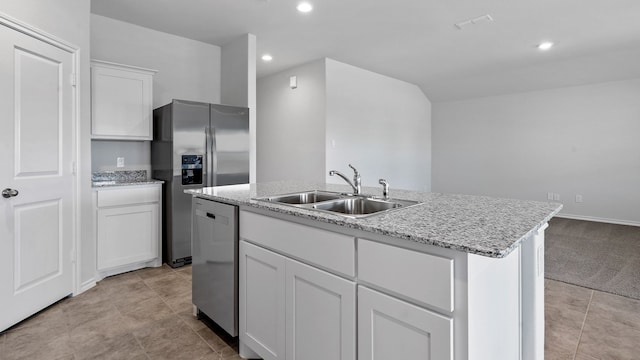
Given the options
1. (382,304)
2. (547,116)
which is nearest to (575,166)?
(547,116)

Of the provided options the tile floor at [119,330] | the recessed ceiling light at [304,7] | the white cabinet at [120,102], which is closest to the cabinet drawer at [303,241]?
the tile floor at [119,330]

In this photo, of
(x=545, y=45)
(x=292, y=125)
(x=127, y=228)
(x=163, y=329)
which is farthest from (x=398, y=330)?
(x=545, y=45)

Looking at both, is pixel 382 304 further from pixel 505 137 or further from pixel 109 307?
pixel 505 137

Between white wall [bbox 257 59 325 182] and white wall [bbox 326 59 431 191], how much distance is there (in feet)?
0.61

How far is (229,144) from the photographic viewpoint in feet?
12.0

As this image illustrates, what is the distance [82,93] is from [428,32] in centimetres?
373

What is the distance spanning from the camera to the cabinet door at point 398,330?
38.8 inches

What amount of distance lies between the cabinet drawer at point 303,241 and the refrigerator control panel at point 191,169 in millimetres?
1830

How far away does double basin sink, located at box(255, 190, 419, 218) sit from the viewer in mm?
1763

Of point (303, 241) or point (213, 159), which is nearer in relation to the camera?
point (303, 241)

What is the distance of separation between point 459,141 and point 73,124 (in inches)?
271

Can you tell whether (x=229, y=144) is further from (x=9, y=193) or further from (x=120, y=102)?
(x=9, y=193)

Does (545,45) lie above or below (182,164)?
above

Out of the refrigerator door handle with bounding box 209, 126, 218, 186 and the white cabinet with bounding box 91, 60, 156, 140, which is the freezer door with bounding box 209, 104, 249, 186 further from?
the white cabinet with bounding box 91, 60, 156, 140
